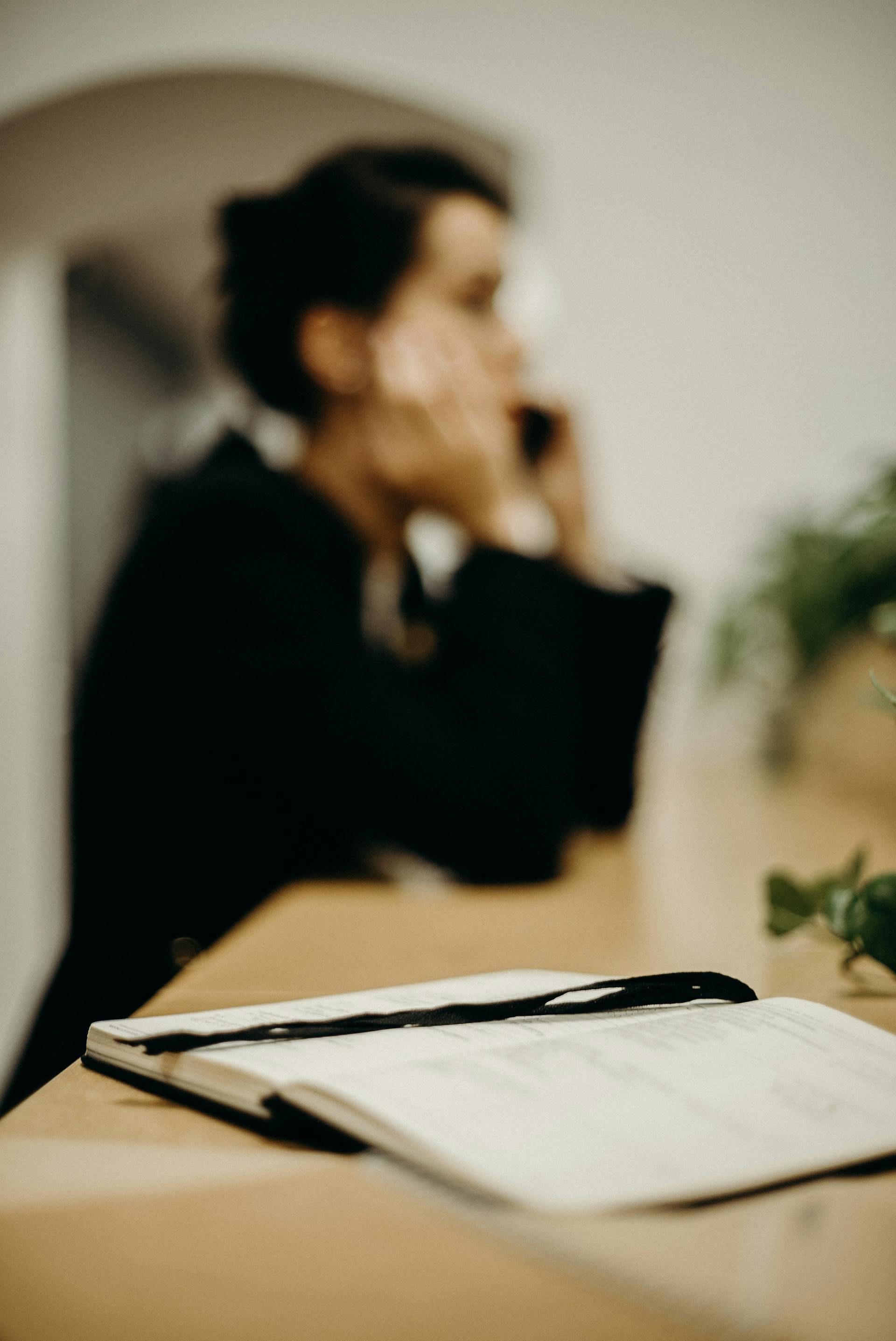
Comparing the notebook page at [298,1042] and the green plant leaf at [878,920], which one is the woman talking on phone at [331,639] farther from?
the green plant leaf at [878,920]

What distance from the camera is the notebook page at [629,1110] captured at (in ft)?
0.73

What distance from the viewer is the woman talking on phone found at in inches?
30.5

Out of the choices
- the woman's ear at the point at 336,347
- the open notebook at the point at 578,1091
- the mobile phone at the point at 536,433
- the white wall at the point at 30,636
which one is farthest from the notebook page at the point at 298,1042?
the white wall at the point at 30,636

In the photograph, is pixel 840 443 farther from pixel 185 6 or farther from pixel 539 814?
pixel 185 6

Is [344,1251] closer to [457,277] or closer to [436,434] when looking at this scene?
[436,434]

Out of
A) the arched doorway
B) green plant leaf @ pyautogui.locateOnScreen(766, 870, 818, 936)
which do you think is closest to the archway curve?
the arched doorway

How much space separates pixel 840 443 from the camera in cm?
150

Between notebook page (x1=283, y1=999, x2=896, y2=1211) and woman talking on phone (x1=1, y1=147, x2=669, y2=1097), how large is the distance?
366mm

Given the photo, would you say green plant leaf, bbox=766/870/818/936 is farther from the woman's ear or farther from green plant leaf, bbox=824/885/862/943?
the woman's ear

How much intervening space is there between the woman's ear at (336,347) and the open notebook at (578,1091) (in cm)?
82

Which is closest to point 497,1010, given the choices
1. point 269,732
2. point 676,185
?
point 269,732

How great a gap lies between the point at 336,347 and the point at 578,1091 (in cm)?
92

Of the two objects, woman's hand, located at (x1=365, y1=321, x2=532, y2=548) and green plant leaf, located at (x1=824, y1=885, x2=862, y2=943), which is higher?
woman's hand, located at (x1=365, y1=321, x2=532, y2=548)

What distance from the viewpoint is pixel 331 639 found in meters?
0.80
